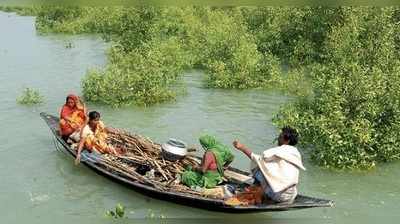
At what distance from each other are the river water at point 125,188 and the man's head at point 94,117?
777 millimetres

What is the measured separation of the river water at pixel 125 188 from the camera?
7777mm

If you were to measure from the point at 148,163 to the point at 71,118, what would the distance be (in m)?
2.06

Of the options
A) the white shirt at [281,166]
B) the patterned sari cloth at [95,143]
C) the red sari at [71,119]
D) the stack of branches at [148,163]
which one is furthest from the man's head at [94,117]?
the white shirt at [281,166]

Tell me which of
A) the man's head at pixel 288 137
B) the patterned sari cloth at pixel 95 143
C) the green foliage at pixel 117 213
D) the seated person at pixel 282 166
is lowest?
the green foliage at pixel 117 213

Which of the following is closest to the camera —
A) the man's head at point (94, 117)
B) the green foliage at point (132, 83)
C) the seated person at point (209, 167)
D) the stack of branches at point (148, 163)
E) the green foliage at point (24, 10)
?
the seated person at point (209, 167)

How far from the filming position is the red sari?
9625mm

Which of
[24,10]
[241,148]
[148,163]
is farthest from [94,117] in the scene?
[24,10]

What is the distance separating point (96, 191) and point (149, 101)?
4.37 m

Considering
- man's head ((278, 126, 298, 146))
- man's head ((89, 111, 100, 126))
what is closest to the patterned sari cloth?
man's head ((89, 111, 100, 126))

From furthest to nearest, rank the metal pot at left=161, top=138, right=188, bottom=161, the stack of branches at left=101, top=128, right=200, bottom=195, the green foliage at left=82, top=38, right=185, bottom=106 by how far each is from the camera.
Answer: the green foliage at left=82, top=38, right=185, bottom=106
the metal pot at left=161, top=138, right=188, bottom=161
the stack of branches at left=101, top=128, right=200, bottom=195

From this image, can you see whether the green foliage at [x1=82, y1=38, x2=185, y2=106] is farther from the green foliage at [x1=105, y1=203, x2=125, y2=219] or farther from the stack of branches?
the green foliage at [x1=105, y1=203, x2=125, y2=219]

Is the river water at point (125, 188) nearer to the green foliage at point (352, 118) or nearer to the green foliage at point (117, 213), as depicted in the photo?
the green foliage at point (117, 213)

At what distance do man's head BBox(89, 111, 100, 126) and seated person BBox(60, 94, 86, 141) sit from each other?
57cm

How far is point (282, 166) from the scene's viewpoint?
6844mm
